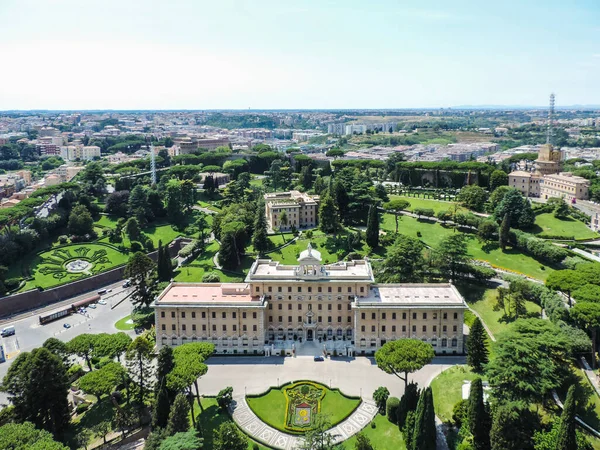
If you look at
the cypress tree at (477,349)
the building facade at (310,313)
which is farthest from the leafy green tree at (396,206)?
the cypress tree at (477,349)

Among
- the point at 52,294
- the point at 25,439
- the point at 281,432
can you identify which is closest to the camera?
the point at 25,439

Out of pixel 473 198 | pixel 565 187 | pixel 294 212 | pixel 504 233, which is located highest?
pixel 565 187

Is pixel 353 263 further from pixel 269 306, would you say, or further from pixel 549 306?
pixel 549 306

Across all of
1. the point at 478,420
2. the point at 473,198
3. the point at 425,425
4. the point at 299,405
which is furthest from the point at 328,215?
the point at 425,425

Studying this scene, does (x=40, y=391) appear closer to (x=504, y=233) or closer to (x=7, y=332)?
(x=7, y=332)

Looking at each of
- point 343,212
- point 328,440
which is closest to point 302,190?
point 343,212

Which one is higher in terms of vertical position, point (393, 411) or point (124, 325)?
point (393, 411)

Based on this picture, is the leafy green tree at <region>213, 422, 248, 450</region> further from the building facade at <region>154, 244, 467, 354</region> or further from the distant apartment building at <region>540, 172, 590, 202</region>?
the distant apartment building at <region>540, 172, 590, 202</region>
